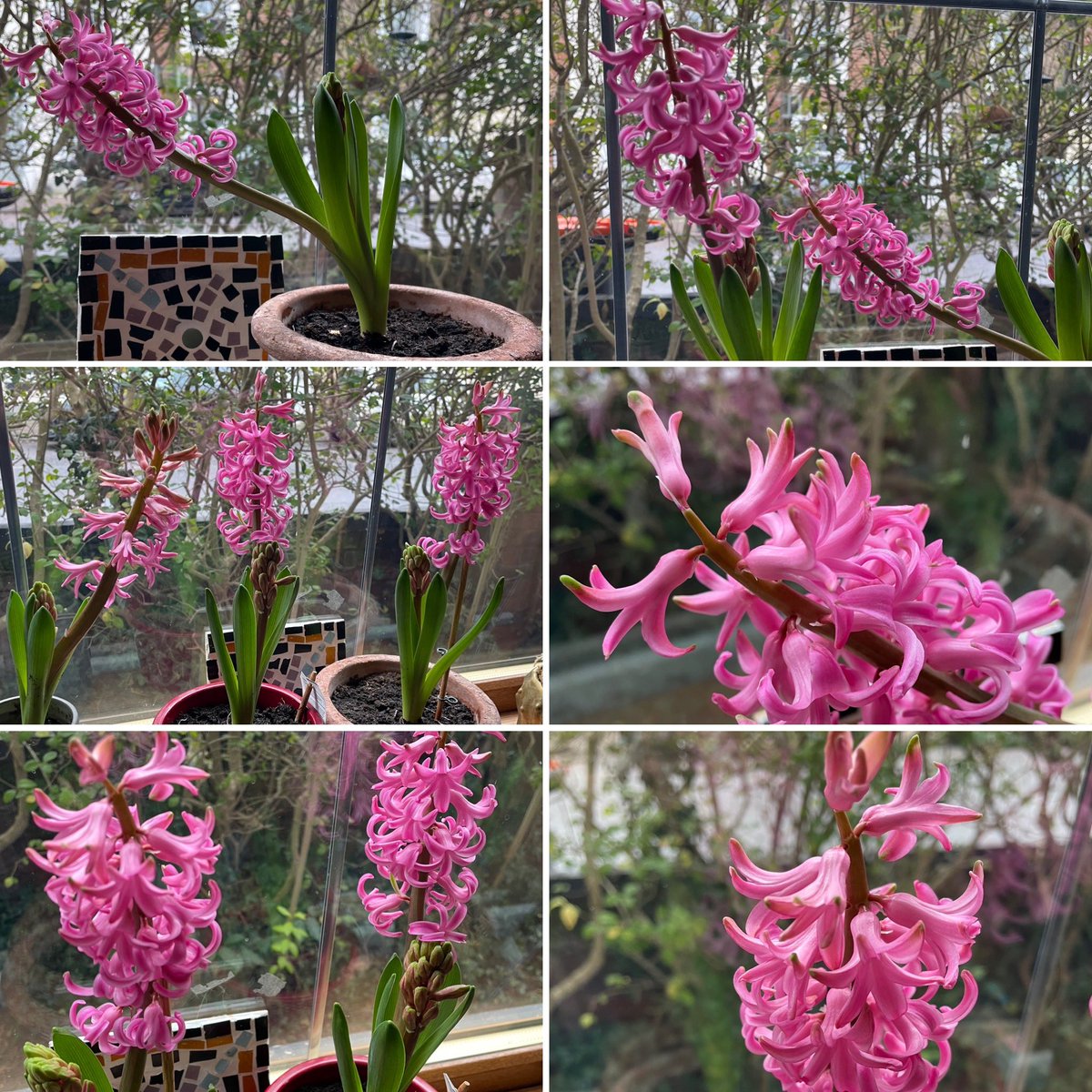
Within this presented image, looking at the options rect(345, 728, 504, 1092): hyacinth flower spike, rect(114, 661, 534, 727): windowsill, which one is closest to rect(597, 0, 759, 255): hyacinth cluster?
rect(345, 728, 504, 1092): hyacinth flower spike

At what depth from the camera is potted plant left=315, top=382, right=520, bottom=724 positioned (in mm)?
1084

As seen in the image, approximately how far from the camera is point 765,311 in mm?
917

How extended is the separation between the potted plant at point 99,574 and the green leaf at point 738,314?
498mm

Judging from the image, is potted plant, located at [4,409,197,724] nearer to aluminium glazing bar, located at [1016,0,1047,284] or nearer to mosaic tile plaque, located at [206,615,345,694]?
mosaic tile plaque, located at [206,615,345,694]

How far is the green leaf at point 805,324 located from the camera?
0.91 metres

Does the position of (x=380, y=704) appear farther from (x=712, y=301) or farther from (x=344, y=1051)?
(x=712, y=301)

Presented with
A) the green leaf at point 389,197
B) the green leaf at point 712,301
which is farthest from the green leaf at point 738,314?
the green leaf at point 389,197

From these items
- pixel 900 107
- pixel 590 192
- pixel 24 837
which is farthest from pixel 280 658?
pixel 900 107

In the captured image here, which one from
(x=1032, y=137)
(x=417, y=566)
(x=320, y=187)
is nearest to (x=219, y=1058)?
(x=417, y=566)

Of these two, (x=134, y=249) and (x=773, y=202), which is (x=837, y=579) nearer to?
(x=134, y=249)

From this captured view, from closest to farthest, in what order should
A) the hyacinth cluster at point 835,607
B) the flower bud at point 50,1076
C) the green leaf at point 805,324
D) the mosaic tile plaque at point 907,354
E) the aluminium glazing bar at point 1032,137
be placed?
the hyacinth cluster at point 835,607, the flower bud at point 50,1076, the green leaf at point 805,324, the mosaic tile plaque at point 907,354, the aluminium glazing bar at point 1032,137

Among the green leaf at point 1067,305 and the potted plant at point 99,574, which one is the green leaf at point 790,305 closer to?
the green leaf at point 1067,305

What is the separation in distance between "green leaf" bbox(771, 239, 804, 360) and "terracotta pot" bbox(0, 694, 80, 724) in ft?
3.05

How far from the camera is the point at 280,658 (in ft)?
4.30
